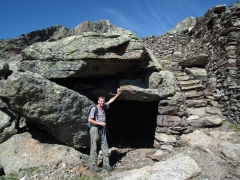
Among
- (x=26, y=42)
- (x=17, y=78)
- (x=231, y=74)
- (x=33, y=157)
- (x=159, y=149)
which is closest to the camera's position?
(x=17, y=78)

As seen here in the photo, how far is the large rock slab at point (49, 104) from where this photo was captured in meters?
5.95

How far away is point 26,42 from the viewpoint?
40.8 feet

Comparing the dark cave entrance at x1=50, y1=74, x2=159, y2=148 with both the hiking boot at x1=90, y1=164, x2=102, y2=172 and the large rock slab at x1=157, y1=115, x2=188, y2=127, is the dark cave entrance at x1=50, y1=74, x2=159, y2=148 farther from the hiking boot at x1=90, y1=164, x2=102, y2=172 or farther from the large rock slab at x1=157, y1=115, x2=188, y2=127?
the hiking boot at x1=90, y1=164, x2=102, y2=172

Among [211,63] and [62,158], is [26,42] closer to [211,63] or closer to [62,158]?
[62,158]

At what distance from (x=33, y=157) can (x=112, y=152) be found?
311cm

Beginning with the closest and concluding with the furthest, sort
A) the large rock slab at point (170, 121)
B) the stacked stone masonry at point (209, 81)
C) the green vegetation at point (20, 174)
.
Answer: the green vegetation at point (20, 174)
the large rock slab at point (170, 121)
the stacked stone masonry at point (209, 81)

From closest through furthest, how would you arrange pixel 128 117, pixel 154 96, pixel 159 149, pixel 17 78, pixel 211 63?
1. pixel 17 78
2. pixel 159 149
3. pixel 154 96
4. pixel 211 63
5. pixel 128 117

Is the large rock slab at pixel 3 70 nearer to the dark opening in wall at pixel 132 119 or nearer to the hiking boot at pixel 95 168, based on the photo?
the hiking boot at pixel 95 168

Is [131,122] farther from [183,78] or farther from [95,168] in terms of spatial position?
[95,168]

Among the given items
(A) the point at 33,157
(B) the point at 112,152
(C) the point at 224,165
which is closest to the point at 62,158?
(A) the point at 33,157

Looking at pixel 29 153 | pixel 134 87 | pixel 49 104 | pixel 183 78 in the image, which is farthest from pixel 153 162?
pixel 183 78

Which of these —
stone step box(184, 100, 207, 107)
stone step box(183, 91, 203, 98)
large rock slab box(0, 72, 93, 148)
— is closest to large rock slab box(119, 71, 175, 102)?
large rock slab box(0, 72, 93, 148)

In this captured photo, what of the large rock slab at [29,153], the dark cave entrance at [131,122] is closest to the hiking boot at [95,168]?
the large rock slab at [29,153]

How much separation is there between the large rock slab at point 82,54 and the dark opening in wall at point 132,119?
4.46 metres
